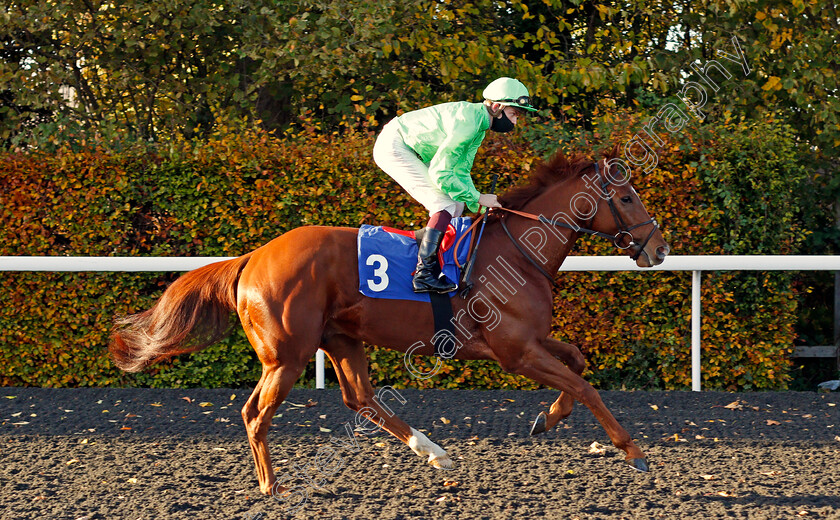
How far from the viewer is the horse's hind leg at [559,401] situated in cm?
417

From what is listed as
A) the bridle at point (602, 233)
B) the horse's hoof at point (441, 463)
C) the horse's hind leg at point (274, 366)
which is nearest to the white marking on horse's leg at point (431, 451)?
the horse's hoof at point (441, 463)

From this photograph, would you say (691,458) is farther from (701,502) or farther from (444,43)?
(444,43)

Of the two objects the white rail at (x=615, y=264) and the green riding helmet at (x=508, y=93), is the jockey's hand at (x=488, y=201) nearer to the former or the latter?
the green riding helmet at (x=508, y=93)

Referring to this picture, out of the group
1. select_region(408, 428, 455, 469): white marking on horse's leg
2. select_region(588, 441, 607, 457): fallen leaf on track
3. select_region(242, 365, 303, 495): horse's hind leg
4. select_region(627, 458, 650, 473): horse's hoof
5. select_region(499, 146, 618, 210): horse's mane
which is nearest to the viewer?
select_region(627, 458, 650, 473): horse's hoof

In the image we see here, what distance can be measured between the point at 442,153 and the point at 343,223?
2.20 meters

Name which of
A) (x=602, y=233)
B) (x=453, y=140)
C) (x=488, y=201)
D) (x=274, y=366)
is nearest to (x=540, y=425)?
(x=602, y=233)

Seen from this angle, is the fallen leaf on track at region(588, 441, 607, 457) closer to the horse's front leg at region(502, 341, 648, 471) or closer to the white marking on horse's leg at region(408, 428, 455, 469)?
the horse's front leg at region(502, 341, 648, 471)

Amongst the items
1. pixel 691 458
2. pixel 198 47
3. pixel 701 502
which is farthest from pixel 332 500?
pixel 198 47

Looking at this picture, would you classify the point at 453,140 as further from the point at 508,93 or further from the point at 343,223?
the point at 343,223

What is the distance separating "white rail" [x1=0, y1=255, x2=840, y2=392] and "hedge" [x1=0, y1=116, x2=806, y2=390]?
0.19m

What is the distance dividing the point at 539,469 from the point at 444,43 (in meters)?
4.83

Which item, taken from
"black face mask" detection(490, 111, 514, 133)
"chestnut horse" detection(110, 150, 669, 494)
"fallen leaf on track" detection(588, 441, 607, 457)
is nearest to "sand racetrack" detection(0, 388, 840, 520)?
"fallen leaf on track" detection(588, 441, 607, 457)

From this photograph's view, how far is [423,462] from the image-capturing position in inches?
170

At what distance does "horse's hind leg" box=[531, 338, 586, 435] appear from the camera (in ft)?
13.7
